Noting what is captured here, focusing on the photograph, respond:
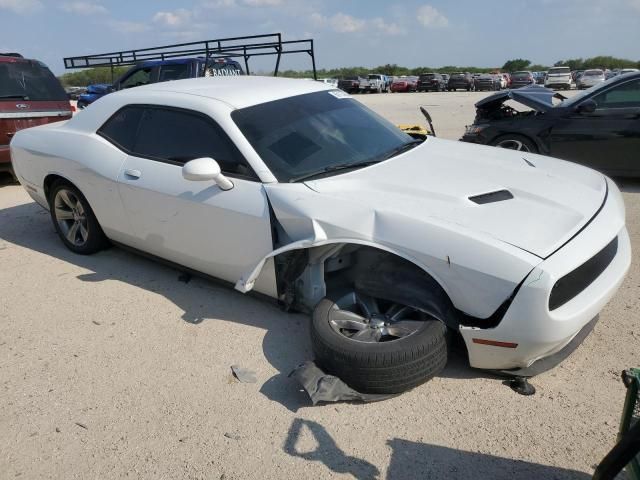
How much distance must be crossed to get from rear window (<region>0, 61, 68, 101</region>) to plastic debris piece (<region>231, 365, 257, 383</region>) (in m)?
6.42

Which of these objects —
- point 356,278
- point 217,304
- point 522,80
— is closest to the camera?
point 356,278

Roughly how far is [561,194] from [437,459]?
5.41 feet

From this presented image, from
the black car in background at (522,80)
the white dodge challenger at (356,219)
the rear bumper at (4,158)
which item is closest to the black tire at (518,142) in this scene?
the white dodge challenger at (356,219)

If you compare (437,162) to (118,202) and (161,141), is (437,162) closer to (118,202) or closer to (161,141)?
(161,141)

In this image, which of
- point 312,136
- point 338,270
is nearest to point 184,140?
point 312,136

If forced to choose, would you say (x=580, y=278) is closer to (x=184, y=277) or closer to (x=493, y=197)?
(x=493, y=197)

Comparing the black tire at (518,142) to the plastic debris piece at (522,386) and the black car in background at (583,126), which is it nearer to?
the black car in background at (583,126)

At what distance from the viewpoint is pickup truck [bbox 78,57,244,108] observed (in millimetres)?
11062

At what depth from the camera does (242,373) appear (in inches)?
118

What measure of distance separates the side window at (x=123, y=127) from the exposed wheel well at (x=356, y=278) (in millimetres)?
1752

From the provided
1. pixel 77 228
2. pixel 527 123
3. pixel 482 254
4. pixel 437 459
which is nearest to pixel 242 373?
pixel 437 459

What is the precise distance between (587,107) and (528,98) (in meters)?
0.72

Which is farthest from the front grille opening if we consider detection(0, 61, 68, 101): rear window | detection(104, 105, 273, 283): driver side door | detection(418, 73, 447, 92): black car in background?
detection(418, 73, 447, 92): black car in background

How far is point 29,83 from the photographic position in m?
7.71
